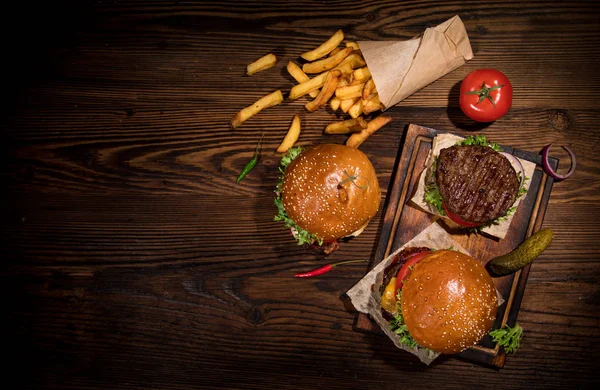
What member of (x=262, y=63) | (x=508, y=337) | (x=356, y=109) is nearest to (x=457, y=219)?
(x=508, y=337)

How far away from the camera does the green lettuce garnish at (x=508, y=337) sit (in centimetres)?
309

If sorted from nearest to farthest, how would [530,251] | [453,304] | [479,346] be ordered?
[453,304], [530,251], [479,346]

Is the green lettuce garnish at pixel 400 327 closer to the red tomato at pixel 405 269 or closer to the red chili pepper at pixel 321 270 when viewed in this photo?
the red tomato at pixel 405 269

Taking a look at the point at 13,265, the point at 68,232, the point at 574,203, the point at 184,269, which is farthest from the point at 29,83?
the point at 574,203

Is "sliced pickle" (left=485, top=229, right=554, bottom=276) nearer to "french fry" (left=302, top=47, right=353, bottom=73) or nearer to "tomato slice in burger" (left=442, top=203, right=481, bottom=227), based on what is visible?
"tomato slice in burger" (left=442, top=203, right=481, bottom=227)

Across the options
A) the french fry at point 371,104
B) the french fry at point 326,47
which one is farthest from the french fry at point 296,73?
the french fry at point 371,104

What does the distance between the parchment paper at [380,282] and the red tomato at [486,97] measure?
859mm

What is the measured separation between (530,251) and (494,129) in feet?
3.16

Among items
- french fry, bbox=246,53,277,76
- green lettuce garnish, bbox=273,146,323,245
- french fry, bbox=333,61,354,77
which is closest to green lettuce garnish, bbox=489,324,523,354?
green lettuce garnish, bbox=273,146,323,245

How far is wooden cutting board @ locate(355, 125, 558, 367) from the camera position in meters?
3.19

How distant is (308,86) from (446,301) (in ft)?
5.69

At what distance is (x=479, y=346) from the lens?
3211mm

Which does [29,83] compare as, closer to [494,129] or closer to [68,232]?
[68,232]

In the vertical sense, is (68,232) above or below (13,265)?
above
